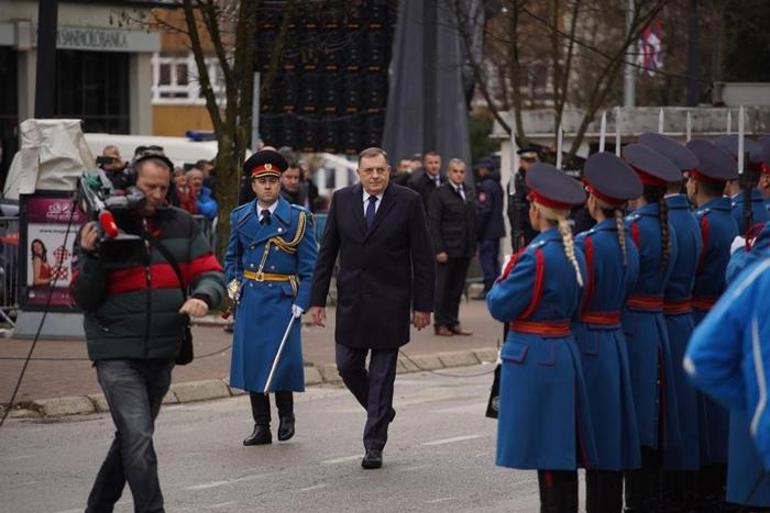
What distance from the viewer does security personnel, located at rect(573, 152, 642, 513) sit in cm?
900

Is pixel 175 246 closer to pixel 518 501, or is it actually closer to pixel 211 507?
pixel 211 507

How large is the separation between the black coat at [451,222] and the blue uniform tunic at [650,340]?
11066 millimetres

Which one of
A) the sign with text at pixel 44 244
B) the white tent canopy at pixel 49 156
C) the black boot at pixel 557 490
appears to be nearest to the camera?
the black boot at pixel 557 490

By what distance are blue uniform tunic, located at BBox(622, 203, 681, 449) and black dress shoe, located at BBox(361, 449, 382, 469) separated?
8.55ft

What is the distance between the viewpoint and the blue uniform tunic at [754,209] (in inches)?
420

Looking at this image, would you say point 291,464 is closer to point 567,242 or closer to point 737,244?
point 737,244

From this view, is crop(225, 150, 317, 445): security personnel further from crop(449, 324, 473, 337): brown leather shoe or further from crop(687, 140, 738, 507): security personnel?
crop(449, 324, 473, 337): brown leather shoe

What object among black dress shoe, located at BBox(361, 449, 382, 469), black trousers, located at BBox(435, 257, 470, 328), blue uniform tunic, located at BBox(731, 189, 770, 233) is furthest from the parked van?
blue uniform tunic, located at BBox(731, 189, 770, 233)

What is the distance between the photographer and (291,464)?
472 inches

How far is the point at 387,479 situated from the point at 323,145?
57.5ft

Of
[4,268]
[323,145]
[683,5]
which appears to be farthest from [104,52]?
[4,268]

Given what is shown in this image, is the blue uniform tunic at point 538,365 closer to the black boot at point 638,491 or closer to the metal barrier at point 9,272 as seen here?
the black boot at point 638,491

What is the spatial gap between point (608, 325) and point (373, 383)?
3171 millimetres

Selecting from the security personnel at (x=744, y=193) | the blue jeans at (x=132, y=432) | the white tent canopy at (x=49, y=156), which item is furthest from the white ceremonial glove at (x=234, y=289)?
the white tent canopy at (x=49, y=156)
